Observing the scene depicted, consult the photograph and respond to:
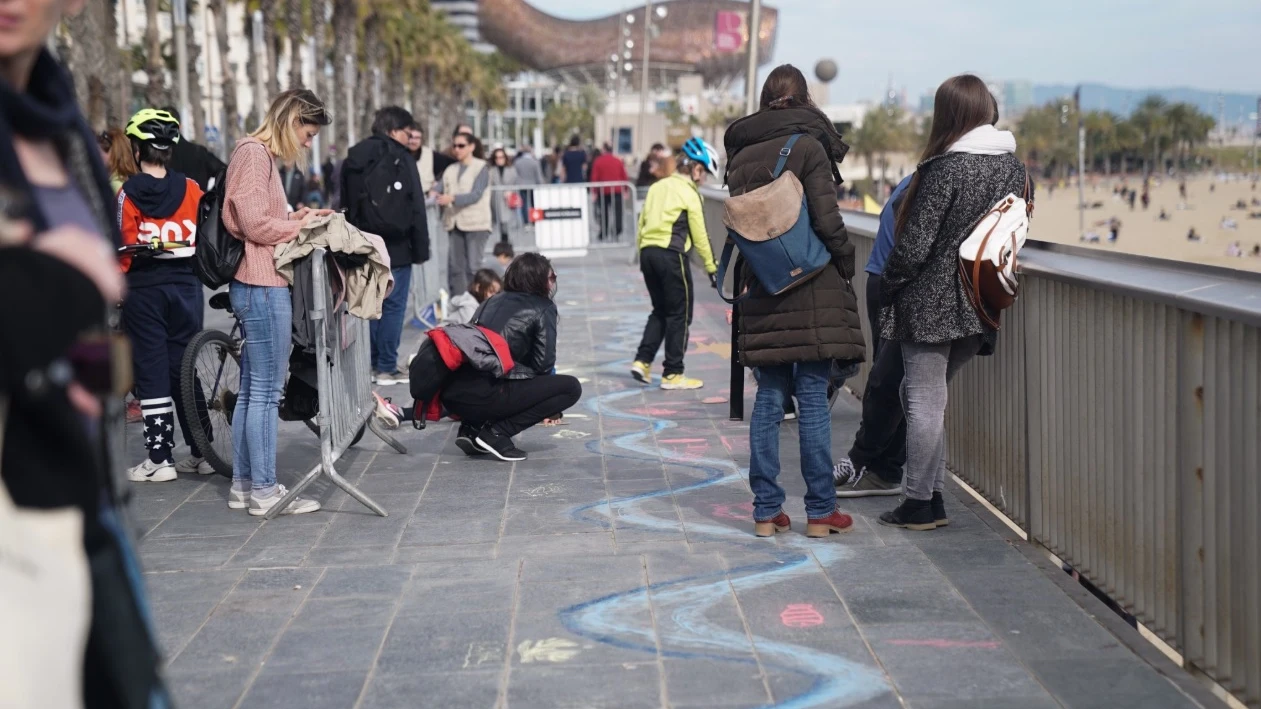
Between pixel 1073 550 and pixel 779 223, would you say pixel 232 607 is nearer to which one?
pixel 779 223

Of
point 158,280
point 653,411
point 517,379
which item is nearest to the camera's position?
point 158,280

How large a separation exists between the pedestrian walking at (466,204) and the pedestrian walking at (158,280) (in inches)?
240

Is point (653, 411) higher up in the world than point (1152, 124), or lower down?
lower down

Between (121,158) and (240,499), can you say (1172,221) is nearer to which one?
(121,158)

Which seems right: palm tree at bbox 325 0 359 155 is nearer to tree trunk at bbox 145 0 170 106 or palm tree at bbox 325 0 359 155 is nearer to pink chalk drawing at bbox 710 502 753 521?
tree trunk at bbox 145 0 170 106

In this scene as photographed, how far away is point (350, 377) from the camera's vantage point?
729cm

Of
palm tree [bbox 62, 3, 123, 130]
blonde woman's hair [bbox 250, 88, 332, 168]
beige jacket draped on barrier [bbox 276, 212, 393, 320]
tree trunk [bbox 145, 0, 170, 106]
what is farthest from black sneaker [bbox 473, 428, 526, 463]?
tree trunk [bbox 145, 0, 170, 106]

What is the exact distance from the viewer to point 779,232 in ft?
18.5

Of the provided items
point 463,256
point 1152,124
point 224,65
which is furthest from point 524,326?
point 1152,124

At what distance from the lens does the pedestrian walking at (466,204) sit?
13469 mm

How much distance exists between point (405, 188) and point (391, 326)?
1132 millimetres

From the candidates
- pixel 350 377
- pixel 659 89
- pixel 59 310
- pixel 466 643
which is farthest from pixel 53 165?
pixel 659 89

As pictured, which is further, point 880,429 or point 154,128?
point 154,128

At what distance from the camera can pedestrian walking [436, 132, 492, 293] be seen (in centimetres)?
1347
